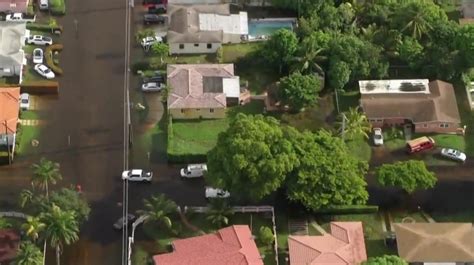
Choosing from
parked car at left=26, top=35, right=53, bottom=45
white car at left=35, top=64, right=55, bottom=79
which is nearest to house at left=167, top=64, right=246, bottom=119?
white car at left=35, top=64, right=55, bottom=79

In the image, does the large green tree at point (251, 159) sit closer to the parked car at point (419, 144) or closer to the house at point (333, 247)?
the house at point (333, 247)

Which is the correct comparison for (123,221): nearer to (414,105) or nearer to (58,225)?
(58,225)

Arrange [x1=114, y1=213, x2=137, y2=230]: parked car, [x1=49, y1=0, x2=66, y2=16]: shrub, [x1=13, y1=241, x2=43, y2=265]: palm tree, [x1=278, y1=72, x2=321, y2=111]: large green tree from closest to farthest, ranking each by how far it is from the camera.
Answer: [x1=13, y1=241, x2=43, y2=265]: palm tree, [x1=114, y1=213, x2=137, y2=230]: parked car, [x1=278, y1=72, x2=321, y2=111]: large green tree, [x1=49, y1=0, x2=66, y2=16]: shrub

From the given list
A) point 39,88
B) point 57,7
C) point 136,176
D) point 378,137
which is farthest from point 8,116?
point 378,137

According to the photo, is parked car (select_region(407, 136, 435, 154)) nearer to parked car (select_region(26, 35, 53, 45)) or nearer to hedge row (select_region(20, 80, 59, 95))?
hedge row (select_region(20, 80, 59, 95))

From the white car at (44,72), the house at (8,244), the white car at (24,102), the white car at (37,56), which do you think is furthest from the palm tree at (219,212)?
the white car at (37,56)

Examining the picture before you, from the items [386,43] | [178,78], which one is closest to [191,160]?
[178,78]

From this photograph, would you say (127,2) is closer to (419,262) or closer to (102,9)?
(102,9)

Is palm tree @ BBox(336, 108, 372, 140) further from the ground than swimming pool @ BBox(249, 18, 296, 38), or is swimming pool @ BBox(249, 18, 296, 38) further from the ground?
swimming pool @ BBox(249, 18, 296, 38)
